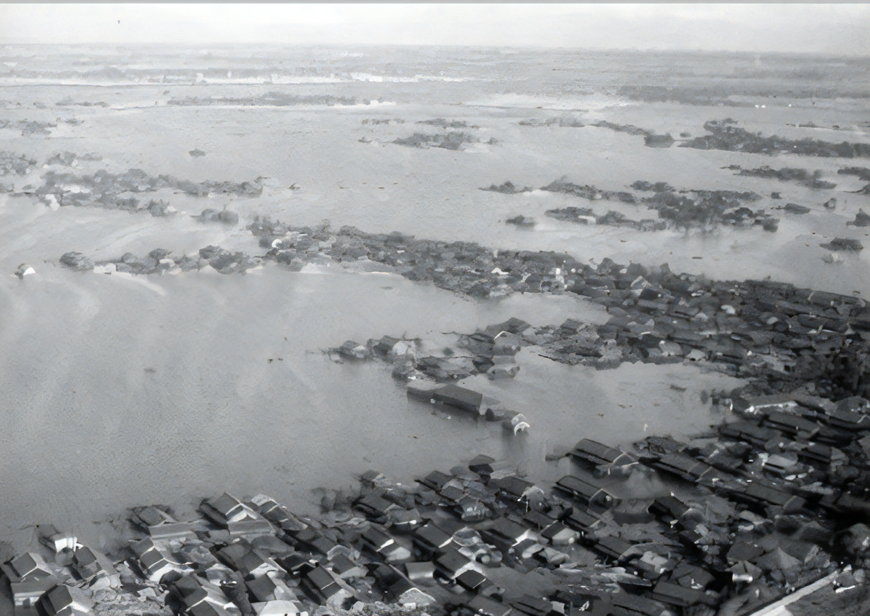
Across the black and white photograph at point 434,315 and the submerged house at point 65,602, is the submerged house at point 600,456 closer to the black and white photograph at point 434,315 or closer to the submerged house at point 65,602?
the black and white photograph at point 434,315

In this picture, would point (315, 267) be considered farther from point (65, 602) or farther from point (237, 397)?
point (65, 602)

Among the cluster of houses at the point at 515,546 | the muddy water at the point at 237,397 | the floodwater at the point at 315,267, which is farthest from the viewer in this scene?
the floodwater at the point at 315,267

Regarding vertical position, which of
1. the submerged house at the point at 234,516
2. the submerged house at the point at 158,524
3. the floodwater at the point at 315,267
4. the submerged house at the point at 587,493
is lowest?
the submerged house at the point at 158,524

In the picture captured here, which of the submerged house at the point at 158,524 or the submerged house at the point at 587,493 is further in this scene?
the submerged house at the point at 587,493

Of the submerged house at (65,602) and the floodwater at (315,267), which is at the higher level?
the floodwater at (315,267)

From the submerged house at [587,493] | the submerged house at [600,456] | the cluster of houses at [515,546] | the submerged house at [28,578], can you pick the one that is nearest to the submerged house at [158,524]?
the cluster of houses at [515,546]

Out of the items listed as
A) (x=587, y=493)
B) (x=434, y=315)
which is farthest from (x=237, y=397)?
(x=587, y=493)
